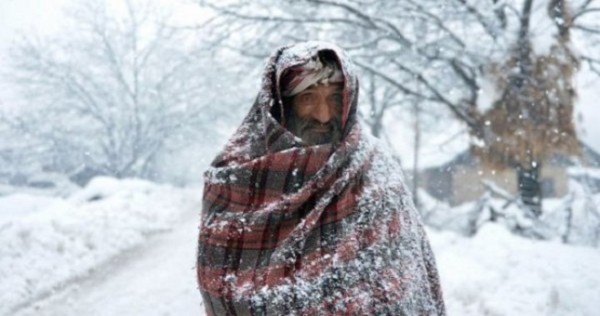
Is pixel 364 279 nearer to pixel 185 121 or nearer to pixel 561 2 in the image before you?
pixel 561 2

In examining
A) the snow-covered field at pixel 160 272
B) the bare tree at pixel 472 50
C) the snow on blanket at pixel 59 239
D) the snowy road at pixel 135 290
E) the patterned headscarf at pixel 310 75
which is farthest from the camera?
the bare tree at pixel 472 50

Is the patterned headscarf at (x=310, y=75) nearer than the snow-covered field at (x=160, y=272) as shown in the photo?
Yes

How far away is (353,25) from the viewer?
9.22 metres

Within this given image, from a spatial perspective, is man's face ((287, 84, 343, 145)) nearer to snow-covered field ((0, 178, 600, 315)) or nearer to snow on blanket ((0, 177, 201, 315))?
snow-covered field ((0, 178, 600, 315))

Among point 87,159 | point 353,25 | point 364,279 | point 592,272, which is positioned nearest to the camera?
point 364,279

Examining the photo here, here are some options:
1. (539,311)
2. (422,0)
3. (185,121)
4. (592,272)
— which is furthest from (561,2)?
(185,121)

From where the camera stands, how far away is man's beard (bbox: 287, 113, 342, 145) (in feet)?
5.70

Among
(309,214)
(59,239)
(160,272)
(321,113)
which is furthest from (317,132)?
(59,239)

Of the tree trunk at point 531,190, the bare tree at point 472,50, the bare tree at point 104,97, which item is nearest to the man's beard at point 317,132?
the bare tree at point 472,50

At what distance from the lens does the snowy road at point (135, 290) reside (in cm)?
569

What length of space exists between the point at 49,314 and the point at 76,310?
0.26 m

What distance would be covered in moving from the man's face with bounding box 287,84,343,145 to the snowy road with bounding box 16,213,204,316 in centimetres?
414

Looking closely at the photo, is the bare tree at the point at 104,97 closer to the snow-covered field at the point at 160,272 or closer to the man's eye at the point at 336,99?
the snow-covered field at the point at 160,272

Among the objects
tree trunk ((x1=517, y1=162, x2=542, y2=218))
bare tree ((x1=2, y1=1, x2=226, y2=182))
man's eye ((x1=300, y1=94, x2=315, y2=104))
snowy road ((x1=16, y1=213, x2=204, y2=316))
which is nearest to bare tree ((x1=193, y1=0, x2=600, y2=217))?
tree trunk ((x1=517, y1=162, x2=542, y2=218))
